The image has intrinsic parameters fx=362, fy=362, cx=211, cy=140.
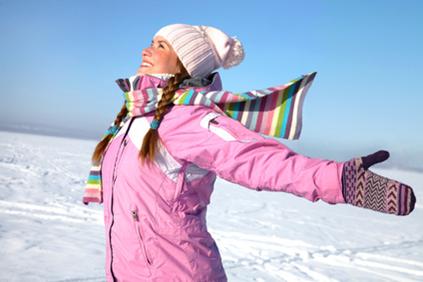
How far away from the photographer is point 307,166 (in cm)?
77

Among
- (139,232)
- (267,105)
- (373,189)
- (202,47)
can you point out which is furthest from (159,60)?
(373,189)

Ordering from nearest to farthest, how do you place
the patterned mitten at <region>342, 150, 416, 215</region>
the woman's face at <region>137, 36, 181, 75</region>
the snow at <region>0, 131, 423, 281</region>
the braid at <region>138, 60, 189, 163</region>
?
1. the patterned mitten at <region>342, 150, 416, 215</region>
2. the braid at <region>138, 60, 189, 163</region>
3. the woman's face at <region>137, 36, 181, 75</region>
4. the snow at <region>0, 131, 423, 281</region>

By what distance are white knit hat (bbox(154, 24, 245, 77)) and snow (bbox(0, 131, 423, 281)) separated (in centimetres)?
291

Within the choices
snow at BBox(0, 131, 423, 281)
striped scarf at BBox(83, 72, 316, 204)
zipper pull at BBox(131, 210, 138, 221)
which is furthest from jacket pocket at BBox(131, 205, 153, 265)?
snow at BBox(0, 131, 423, 281)

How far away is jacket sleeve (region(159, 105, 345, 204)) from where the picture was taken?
0.75 meters

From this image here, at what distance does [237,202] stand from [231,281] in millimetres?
5671

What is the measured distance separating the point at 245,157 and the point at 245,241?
4.87m

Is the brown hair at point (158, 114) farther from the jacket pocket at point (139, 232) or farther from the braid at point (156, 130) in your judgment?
the jacket pocket at point (139, 232)

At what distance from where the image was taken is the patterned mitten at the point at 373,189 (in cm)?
67

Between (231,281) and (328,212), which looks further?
(328,212)

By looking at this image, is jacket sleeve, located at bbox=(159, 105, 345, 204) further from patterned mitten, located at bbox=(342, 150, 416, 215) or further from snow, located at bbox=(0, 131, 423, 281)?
snow, located at bbox=(0, 131, 423, 281)

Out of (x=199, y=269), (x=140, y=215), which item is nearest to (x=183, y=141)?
(x=140, y=215)

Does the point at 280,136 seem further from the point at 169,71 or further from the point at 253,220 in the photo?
the point at 253,220

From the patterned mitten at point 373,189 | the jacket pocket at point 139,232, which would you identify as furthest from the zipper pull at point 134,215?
the patterned mitten at point 373,189
